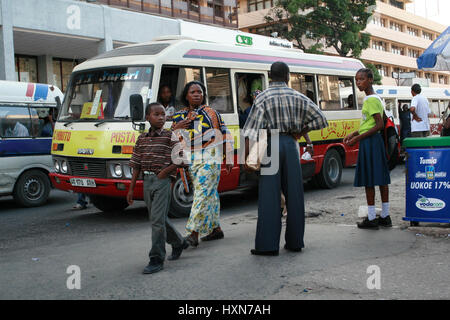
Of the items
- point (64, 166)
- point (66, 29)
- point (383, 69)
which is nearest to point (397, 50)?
point (383, 69)

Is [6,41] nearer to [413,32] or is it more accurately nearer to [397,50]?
[397,50]

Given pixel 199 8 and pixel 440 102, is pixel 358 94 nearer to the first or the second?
pixel 440 102

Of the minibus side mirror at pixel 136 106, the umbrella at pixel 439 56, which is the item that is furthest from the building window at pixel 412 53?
the minibus side mirror at pixel 136 106

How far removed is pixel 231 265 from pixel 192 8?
2305 centimetres

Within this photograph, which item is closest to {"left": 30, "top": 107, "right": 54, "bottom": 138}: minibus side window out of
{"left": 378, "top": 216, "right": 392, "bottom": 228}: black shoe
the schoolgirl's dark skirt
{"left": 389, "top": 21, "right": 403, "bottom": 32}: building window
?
the schoolgirl's dark skirt

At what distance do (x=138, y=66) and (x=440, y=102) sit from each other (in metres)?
18.0

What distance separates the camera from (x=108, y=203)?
9.01 metres

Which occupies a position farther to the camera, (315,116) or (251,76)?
(251,76)

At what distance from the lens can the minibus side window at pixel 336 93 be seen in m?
10.6

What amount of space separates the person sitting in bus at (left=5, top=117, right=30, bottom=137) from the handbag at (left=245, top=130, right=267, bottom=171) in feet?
21.5
